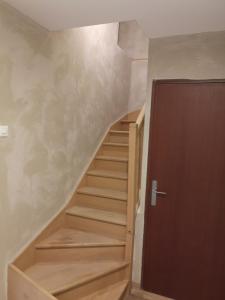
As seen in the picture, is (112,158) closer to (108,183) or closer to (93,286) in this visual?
(108,183)

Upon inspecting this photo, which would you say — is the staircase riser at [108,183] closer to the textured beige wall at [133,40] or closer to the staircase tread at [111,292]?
the staircase tread at [111,292]

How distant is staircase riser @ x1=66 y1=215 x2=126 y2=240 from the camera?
2.51 meters

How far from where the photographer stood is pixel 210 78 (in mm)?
2062

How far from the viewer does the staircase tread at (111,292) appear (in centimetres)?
212

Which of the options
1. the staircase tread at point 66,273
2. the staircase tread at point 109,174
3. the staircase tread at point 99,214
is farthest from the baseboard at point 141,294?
the staircase tread at point 109,174

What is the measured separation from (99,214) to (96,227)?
14 cm

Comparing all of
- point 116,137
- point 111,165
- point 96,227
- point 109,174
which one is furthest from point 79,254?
point 116,137

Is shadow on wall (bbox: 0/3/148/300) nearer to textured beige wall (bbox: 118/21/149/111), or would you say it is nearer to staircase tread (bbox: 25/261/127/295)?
staircase tread (bbox: 25/261/127/295)

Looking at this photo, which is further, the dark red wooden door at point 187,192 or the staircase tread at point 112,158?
the staircase tread at point 112,158

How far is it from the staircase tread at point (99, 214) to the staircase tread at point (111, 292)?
55 centimetres

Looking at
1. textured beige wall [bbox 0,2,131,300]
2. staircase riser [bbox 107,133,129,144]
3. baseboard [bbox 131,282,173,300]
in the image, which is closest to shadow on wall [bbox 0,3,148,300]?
textured beige wall [bbox 0,2,131,300]

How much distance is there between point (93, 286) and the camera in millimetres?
2139

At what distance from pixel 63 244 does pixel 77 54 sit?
2.05m

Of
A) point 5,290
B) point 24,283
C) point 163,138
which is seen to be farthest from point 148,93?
point 5,290
